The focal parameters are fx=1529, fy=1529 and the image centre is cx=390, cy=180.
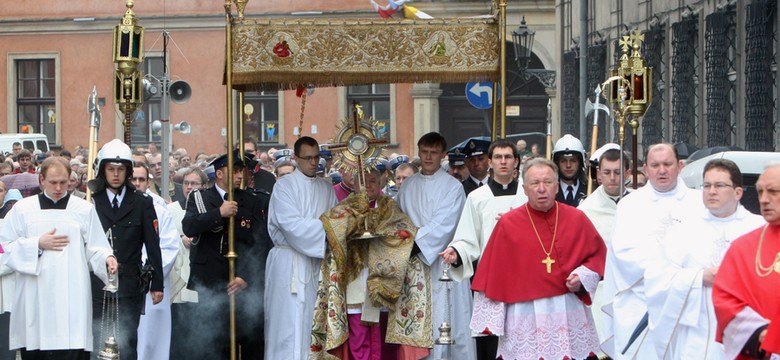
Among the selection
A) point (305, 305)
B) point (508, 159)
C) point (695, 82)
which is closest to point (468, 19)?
point (508, 159)

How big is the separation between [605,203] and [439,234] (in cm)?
114

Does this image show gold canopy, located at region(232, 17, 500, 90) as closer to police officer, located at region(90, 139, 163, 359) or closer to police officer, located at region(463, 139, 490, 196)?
police officer, located at region(463, 139, 490, 196)

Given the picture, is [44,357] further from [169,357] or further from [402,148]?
[402,148]

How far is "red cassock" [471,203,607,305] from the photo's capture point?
8695 mm

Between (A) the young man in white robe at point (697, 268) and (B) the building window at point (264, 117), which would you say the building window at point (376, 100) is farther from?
(A) the young man in white robe at point (697, 268)

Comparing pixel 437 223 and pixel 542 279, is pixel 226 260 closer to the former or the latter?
pixel 437 223

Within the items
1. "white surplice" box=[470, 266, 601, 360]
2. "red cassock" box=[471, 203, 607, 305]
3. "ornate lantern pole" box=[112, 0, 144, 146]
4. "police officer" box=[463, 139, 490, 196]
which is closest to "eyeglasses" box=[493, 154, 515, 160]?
"red cassock" box=[471, 203, 607, 305]

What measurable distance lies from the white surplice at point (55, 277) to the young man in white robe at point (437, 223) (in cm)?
211

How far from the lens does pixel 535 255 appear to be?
28.7ft

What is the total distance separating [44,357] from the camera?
953cm

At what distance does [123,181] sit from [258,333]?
5.39ft

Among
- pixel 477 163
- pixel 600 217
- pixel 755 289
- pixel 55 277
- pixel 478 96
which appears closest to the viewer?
pixel 755 289

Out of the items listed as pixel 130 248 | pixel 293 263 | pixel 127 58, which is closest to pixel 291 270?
pixel 293 263

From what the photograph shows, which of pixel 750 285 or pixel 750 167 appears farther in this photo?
pixel 750 167
